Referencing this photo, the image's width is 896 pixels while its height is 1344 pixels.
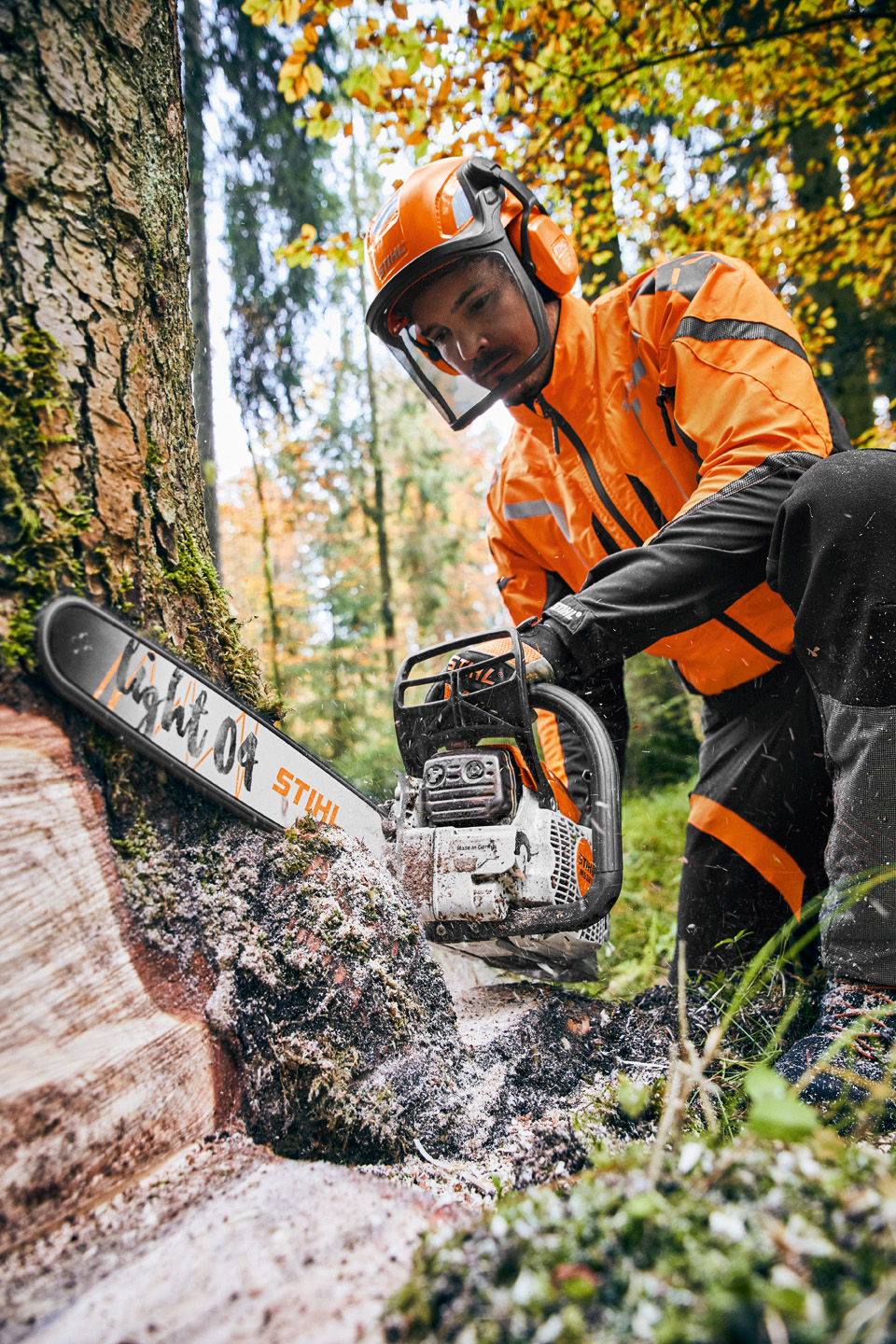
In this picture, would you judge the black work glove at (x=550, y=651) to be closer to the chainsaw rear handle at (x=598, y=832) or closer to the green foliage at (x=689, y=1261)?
the chainsaw rear handle at (x=598, y=832)

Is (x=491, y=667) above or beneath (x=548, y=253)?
beneath

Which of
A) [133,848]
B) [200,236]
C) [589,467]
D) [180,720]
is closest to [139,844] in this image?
[133,848]

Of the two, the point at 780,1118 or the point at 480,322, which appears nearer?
the point at 780,1118

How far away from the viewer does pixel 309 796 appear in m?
1.39

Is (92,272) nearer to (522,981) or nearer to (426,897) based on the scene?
(426,897)

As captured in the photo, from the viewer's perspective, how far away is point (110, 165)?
1.19 metres

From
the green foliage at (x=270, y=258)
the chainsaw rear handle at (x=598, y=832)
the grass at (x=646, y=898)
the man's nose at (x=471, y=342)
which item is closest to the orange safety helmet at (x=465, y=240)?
the man's nose at (x=471, y=342)

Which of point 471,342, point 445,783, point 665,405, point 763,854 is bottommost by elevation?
point 763,854

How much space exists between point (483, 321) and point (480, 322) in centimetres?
1

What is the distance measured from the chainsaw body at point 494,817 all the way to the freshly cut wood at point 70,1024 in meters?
0.56

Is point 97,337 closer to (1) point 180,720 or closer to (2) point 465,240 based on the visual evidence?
(1) point 180,720

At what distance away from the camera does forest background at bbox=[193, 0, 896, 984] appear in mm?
3855

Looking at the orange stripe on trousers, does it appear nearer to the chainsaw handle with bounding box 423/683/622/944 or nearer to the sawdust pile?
the chainsaw handle with bounding box 423/683/622/944

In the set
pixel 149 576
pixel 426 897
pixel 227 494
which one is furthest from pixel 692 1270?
pixel 227 494
